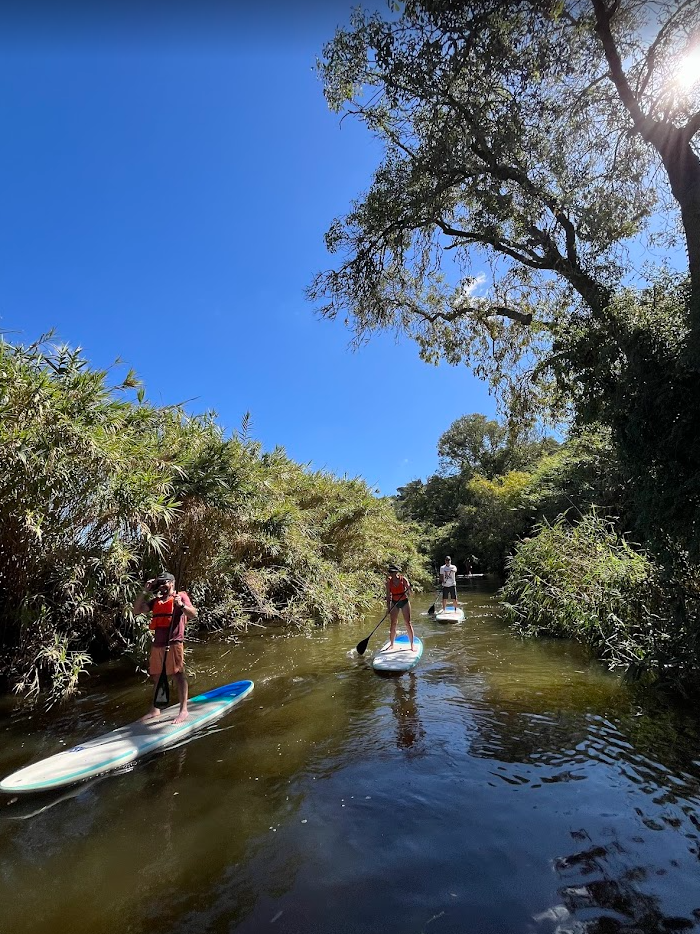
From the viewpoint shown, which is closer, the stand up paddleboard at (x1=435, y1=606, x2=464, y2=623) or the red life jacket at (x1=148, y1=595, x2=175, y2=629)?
the red life jacket at (x1=148, y1=595, x2=175, y2=629)

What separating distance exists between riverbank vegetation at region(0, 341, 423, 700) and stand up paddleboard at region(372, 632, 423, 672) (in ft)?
12.5

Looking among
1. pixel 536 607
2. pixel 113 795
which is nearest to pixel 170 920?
pixel 113 795

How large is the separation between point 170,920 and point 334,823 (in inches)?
49.8

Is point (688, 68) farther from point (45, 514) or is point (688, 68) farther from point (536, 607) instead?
point (45, 514)

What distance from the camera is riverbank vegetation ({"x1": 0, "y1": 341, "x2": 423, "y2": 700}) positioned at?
5914 mm

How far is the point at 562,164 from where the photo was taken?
7043 millimetres

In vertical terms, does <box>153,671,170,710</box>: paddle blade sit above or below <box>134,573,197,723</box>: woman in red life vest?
below

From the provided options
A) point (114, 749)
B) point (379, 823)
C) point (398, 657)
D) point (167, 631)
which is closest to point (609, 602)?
point (398, 657)

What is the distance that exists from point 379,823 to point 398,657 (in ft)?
15.6

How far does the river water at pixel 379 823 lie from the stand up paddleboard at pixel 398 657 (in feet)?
4.54

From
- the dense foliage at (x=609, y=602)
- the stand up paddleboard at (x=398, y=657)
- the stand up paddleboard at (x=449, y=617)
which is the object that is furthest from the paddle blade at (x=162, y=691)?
the stand up paddleboard at (x=449, y=617)

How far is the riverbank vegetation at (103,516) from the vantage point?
591cm

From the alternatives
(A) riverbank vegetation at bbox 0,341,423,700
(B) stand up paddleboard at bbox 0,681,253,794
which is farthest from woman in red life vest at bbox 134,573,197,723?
(A) riverbank vegetation at bbox 0,341,423,700

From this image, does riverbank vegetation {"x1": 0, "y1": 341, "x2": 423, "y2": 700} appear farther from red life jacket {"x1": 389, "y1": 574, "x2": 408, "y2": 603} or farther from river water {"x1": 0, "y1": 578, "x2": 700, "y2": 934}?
red life jacket {"x1": 389, "y1": 574, "x2": 408, "y2": 603}
